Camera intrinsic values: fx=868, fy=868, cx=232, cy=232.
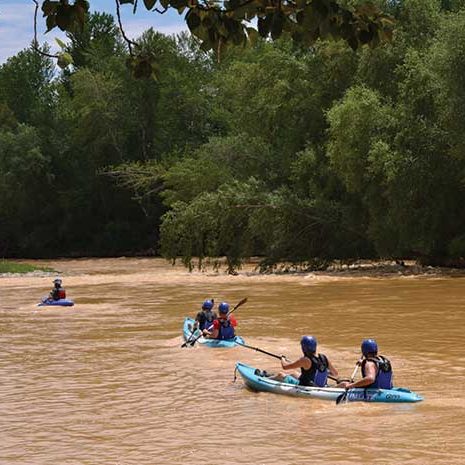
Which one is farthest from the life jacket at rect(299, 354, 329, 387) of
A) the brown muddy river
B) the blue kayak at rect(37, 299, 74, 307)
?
the blue kayak at rect(37, 299, 74, 307)

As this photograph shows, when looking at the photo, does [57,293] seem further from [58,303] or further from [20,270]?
[20,270]

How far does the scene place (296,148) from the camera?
120 ft

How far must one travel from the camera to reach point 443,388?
1140 cm

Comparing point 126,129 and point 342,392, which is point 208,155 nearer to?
point 126,129

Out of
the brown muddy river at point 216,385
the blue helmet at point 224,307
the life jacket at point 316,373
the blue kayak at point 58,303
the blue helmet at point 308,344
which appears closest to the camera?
the brown muddy river at point 216,385

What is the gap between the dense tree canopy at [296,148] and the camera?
2984 cm

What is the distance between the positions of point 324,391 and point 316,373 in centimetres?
45

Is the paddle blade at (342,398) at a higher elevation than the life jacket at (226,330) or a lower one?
A: lower

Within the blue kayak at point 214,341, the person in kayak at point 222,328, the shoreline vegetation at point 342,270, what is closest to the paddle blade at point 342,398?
the blue kayak at point 214,341

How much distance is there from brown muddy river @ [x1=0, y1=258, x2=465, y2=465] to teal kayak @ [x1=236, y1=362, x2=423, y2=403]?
0.35 ft

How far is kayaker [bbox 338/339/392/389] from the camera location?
1027 cm

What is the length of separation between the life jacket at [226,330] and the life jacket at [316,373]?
4307 millimetres

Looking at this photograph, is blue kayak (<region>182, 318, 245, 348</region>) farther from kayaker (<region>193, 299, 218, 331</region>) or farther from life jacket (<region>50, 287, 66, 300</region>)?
life jacket (<region>50, 287, 66, 300</region>)

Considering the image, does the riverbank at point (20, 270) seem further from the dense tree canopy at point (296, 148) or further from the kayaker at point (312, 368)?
the kayaker at point (312, 368)
